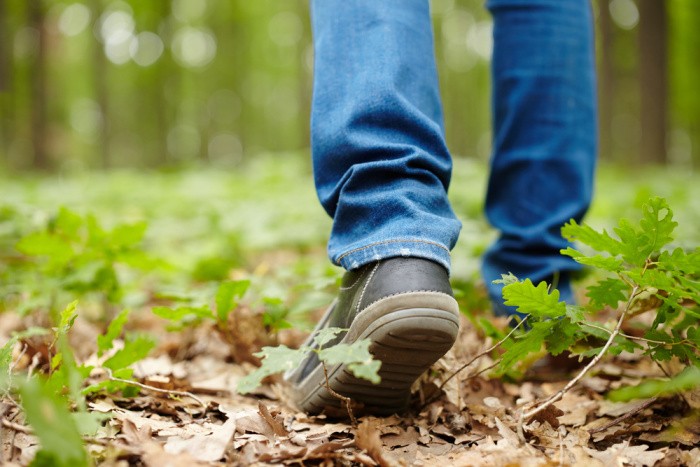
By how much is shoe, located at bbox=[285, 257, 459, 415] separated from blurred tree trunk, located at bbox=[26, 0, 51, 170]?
11580 millimetres

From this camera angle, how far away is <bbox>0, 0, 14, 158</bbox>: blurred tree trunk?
10891 millimetres

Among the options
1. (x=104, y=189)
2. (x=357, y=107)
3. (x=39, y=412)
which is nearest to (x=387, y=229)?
(x=357, y=107)

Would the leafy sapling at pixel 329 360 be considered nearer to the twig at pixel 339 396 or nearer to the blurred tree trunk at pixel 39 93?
the twig at pixel 339 396

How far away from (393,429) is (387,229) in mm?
423

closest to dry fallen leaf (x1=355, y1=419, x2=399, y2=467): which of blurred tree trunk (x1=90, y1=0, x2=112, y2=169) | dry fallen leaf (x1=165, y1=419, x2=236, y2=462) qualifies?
dry fallen leaf (x1=165, y1=419, x2=236, y2=462)

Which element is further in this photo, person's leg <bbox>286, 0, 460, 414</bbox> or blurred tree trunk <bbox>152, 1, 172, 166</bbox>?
blurred tree trunk <bbox>152, 1, 172, 166</bbox>

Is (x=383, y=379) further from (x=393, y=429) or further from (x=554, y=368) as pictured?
(x=554, y=368)

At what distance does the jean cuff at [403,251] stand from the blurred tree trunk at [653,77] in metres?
8.87

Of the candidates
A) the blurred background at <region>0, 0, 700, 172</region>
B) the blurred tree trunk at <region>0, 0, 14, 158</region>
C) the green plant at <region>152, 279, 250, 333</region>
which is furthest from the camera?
the blurred tree trunk at <region>0, 0, 14, 158</region>

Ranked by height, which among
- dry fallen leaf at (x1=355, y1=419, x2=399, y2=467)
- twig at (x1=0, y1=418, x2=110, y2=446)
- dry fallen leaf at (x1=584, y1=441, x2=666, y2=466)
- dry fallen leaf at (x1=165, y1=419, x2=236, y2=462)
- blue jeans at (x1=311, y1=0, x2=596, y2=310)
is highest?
blue jeans at (x1=311, y1=0, x2=596, y2=310)

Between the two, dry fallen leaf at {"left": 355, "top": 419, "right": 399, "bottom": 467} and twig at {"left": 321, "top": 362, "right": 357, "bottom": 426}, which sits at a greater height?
twig at {"left": 321, "top": 362, "right": 357, "bottom": 426}

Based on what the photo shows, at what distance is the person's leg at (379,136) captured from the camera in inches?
43.1

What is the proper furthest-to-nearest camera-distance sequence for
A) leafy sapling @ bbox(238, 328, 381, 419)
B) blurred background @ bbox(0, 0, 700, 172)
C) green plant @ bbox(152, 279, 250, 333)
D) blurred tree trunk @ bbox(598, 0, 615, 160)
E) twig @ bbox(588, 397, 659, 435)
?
blurred background @ bbox(0, 0, 700, 172), blurred tree trunk @ bbox(598, 0, 615, 160), green plant @ bbox(152, 279, 250, 333), twig @ bbox(588, 397, 659, 435), leafy sapling @ bbox(238, 328, 381, 419)

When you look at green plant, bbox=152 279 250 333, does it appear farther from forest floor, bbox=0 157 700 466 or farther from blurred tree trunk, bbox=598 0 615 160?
blurred tree trunk, bbox=598 0 615 160
